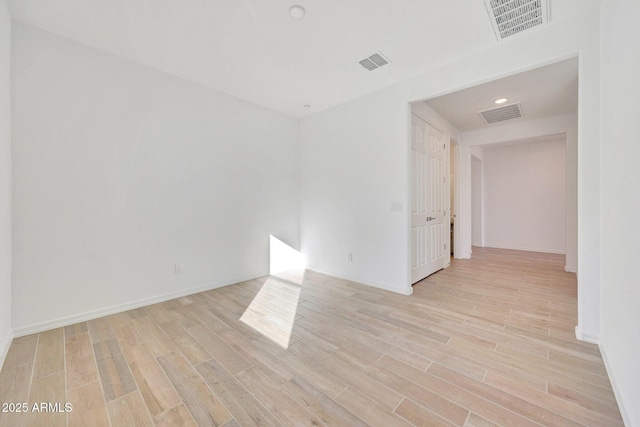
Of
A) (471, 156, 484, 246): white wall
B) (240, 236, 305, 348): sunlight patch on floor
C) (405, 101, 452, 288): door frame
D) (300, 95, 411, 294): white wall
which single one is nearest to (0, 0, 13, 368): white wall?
(240, 236, 305, 348): sunlight patch on floor

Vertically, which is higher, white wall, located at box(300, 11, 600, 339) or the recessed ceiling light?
the recessed ceiling light

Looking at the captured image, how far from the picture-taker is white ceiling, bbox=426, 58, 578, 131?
2.91 metres

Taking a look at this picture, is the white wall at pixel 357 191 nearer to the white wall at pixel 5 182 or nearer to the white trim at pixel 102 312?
the white trim at pixel 102 312

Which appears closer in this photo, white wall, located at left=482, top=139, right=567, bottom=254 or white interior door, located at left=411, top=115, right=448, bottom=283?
white interior door, located at left=411, top=115, right=448, bottom=283

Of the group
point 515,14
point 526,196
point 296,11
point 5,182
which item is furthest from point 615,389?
point 526,196

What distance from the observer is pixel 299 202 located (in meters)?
4.57

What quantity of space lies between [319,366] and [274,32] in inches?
109

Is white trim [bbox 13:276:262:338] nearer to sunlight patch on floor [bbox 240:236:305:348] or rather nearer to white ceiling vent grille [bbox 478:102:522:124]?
sunlight patch on floor [bbox 240:236:305:348]

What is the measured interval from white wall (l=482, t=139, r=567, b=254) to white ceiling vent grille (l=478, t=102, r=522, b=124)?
2.36 m

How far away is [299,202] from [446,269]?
2.83m

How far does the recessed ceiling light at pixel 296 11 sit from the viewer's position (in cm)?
198

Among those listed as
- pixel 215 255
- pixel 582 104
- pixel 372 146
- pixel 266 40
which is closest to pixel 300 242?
pixel 215 255

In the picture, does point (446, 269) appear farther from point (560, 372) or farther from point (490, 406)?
point (490, 406)

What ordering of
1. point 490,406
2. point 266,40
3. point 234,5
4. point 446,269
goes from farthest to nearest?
point 446,269, point 266,40, point 234,5, point 490,406
